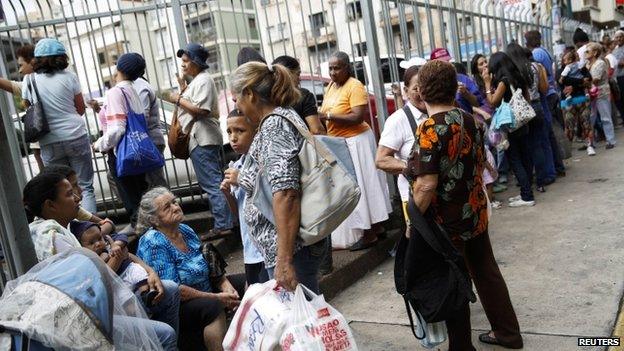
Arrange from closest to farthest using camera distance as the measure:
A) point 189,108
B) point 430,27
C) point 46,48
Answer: point 46,48, point 189,108, point 430,27

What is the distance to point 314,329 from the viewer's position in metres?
2.36

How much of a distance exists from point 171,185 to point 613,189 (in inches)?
197

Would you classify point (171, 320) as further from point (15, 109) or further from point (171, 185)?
point (15, 109)

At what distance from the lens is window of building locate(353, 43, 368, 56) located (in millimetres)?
5718

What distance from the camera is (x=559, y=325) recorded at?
11.5 ft

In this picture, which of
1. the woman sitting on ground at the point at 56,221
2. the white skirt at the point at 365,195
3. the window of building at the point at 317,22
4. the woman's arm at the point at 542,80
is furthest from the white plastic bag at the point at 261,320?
the woman's arm at the point at 542,80

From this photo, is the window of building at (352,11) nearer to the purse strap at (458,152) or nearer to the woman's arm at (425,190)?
the purse strap at (458,152)

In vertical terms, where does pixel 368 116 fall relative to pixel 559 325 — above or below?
above

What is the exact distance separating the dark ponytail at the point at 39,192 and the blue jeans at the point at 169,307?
77 centimetres

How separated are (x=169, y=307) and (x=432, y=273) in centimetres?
146

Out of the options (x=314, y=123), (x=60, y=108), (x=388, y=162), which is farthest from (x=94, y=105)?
(x=388, y=162)

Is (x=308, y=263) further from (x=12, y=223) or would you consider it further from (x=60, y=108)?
(x=60, y=108)

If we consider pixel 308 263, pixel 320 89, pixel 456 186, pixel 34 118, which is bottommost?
pixel 308 263

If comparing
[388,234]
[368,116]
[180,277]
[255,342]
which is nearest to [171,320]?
[180,277]
